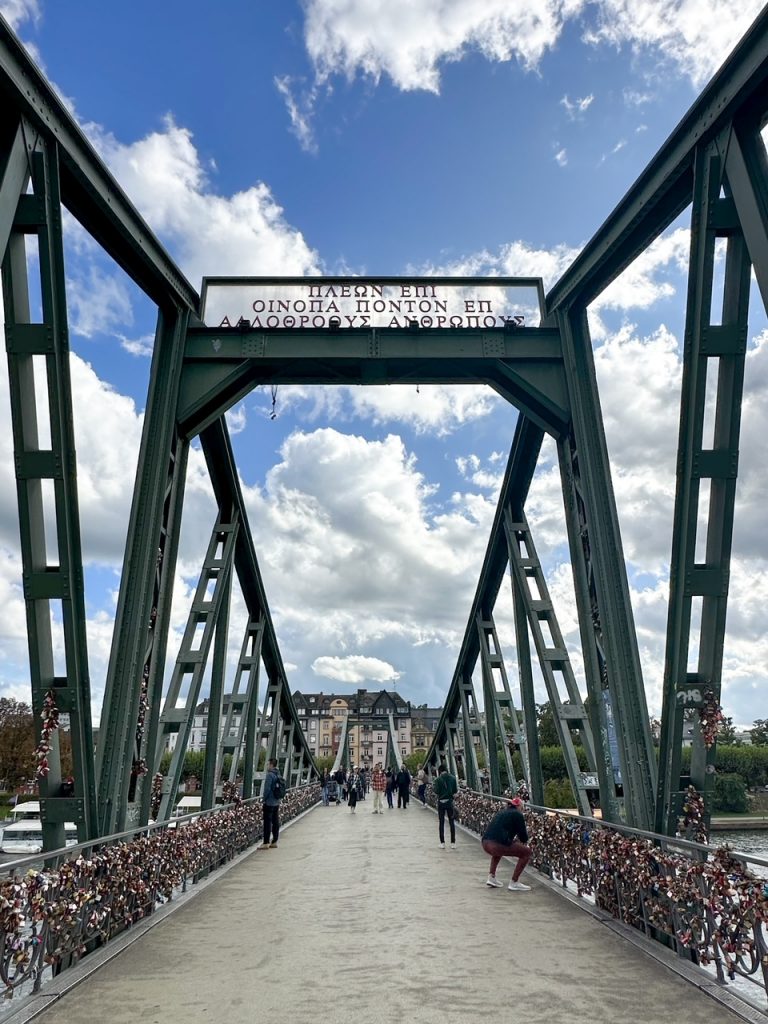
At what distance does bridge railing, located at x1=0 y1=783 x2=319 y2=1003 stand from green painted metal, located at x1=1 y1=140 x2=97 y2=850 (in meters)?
0.50

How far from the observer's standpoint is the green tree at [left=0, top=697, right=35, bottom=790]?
5450cm

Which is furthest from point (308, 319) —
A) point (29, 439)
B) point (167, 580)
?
point (29, 439)

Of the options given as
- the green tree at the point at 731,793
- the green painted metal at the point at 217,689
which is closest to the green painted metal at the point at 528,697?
the green painted metal at the point at 217,689

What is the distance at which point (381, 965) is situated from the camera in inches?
216

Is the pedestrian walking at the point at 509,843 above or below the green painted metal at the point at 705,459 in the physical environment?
below

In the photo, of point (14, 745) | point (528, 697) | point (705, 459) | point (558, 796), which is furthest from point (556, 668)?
point (14, 745)

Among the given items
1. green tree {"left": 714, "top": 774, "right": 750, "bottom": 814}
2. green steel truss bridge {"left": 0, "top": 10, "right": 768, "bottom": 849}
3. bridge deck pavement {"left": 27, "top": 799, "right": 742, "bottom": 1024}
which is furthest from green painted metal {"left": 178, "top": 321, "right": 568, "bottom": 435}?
green tree {"left": 714, "top": 774, "right": 750, "bottom": 814}

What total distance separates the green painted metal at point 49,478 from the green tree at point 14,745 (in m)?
52.8

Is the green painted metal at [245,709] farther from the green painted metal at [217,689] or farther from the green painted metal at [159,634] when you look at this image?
the green painted metal at [159,634]

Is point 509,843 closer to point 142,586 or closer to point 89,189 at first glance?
point 142,586

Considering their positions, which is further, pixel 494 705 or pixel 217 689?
pixel 494 705

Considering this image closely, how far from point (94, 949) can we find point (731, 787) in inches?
1926

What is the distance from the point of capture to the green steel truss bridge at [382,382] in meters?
5.93

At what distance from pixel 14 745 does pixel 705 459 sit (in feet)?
199
